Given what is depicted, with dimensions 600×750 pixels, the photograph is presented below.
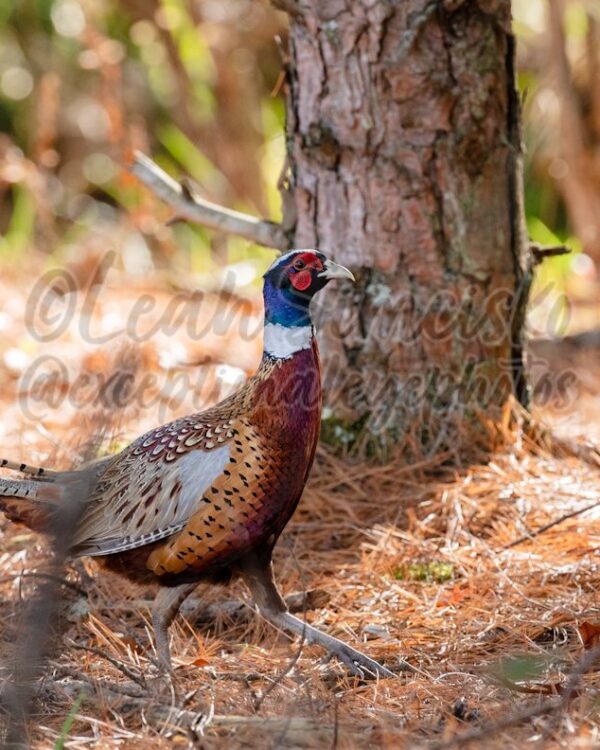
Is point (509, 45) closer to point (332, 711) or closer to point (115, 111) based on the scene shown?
point (332, 711)

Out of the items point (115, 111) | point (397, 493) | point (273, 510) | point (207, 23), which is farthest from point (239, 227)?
point (207, 23)

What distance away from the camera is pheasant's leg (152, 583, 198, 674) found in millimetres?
3174

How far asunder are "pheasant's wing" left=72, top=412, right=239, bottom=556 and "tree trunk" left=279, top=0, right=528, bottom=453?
1163mm

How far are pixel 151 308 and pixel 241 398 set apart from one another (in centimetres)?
351

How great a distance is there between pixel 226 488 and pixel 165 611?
1.35 feet

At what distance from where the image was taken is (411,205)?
169 inches

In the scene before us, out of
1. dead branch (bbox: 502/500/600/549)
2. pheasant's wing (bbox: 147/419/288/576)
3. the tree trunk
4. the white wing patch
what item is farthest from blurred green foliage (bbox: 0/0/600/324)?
pheasant's wing (bbox: 147/419/288/576)

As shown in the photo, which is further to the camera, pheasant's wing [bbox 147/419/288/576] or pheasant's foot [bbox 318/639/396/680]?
pheasant's wing [bbox 147/419/288/576]

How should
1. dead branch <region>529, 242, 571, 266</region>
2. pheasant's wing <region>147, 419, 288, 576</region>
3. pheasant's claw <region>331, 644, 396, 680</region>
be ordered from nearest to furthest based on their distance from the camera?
A: pheasant's claw <region>331, 644, 396, 680</region>
pheasant's wing <region>147, 419, 288, 576</region>
dead branch <region>529, 242, 571, 266</region>

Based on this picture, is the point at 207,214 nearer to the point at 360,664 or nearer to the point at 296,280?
the point at 296,280

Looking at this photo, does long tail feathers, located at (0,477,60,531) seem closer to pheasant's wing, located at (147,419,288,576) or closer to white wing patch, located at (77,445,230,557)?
white wing patch, located at (77,445,230,557)

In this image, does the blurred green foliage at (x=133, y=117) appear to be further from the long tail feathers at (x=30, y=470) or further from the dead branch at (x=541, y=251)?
the long tail feathers at (x=30, y=470)

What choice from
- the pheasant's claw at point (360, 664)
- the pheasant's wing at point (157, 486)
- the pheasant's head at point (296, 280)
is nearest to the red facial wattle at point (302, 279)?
the pheasant's head at point (296, 280)

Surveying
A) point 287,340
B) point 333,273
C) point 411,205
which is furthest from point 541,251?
point 287,340
